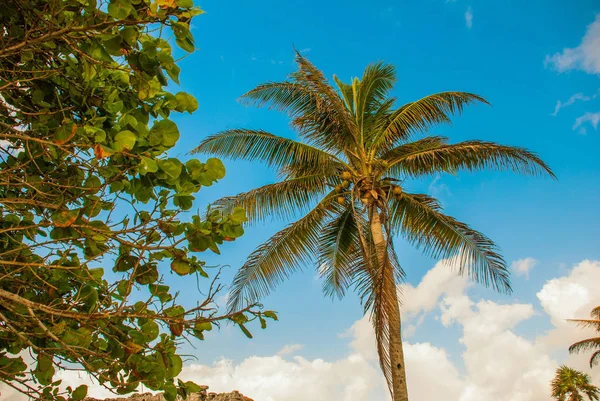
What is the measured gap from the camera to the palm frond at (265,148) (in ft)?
34.6

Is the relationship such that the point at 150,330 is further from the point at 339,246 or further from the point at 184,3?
the point at 339,246

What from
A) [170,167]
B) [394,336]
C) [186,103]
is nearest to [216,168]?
[170,167]

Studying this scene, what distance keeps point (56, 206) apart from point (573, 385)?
30323 millimetres

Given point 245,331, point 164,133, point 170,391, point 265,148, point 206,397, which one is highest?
point 265,148

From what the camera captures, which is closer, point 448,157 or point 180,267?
point 180,267

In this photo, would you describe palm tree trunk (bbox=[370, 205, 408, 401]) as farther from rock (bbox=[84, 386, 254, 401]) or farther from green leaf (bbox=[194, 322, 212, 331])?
green leaf (bbox=[194, 322, 212, 331])

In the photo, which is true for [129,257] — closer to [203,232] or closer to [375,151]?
[203,232]

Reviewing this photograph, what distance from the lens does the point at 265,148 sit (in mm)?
10797

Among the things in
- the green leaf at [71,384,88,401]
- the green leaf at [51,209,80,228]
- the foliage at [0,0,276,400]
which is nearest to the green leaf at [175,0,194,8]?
the foliage at [0,0,276,400]

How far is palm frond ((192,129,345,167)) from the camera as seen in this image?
34.6 feet

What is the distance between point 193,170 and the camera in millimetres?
2000

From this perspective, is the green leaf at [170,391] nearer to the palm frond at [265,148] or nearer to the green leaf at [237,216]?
the green leaf at [237,216]

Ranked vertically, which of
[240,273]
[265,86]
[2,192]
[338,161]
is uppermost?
[265,86]

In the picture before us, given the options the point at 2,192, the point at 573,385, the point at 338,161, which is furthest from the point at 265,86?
the point at 573,385
